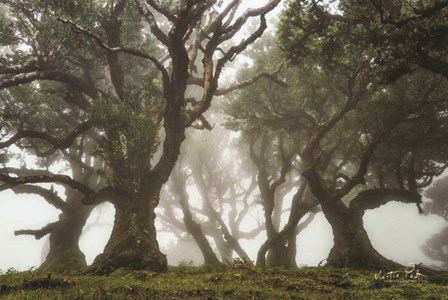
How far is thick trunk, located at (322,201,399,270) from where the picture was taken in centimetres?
1257

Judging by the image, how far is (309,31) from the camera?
40.3 feet

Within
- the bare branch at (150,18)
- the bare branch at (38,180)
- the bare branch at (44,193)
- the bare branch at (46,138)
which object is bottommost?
the bare branch at (38,180)

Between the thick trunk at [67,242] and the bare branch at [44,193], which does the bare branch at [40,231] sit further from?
the bare branch at [44,193]

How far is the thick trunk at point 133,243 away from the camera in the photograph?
10.3 metres

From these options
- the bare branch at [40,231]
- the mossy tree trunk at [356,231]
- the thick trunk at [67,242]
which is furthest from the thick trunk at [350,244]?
the bare branch at [40,231]

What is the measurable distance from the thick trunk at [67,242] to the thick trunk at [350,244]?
13.3 meters

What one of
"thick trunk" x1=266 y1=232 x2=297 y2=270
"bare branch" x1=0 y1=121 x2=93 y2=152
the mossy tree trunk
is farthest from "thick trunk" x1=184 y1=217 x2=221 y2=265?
"bare branch" x1=0 y1=121 x2=93 y2=152

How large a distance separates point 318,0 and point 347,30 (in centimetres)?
149

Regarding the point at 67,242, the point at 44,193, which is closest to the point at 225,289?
the point at 67,242

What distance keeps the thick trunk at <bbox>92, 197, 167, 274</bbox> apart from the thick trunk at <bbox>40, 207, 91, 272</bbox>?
7837 millimetres

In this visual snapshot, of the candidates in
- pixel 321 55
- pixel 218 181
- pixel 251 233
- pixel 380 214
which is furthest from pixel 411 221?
pixel 321 55
